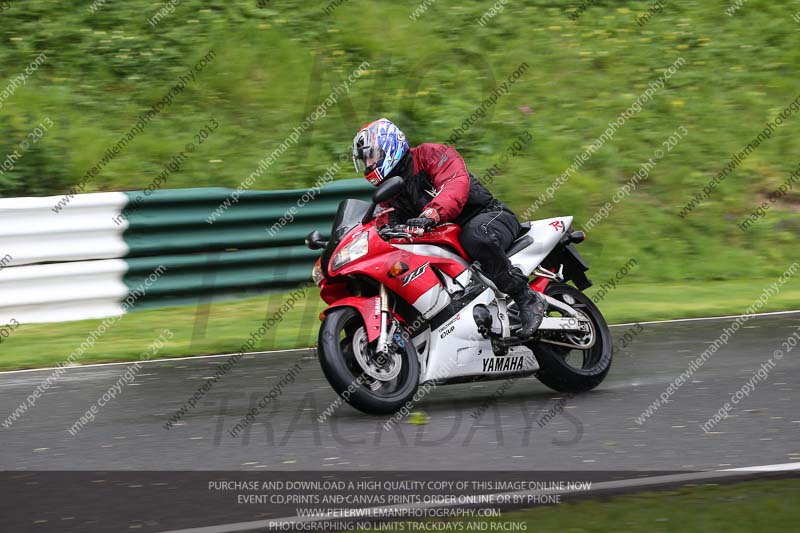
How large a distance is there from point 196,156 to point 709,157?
717 cm

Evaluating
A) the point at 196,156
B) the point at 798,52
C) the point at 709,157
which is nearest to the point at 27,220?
the point at 196,156

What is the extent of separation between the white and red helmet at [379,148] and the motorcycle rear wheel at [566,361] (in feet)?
5.03

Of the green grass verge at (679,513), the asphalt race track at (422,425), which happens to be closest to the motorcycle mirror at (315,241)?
the asphalt race track at (422,425)

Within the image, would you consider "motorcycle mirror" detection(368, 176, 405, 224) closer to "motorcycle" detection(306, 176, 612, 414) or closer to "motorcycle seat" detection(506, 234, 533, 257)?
"motorcycle" detection(306, 176, 612, 414)

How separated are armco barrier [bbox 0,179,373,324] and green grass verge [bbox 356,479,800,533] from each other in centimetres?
700

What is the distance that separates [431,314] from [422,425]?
77 centimetres

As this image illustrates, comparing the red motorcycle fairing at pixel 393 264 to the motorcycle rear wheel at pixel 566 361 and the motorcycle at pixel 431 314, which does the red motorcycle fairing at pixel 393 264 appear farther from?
the motorcycle rear wheel at pixel 566 361

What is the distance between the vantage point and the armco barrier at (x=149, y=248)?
1107cm

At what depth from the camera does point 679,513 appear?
5066 mm

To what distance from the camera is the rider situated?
7254mm

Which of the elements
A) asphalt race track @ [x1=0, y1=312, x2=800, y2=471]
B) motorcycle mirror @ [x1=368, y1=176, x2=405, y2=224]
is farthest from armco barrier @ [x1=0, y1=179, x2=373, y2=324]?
motorcycle mirror @ [x1=368, y1=176, x2=405, y2=224]

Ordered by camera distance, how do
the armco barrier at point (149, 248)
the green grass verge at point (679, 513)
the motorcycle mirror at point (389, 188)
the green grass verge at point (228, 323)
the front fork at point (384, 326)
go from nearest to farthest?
the green grass verge at point (679, 513), the motorcycle mirror at point (389, 188), the front fork at point (384, 326), the green grass verge at point (228, 323), the armco barrier at point (149, 248)

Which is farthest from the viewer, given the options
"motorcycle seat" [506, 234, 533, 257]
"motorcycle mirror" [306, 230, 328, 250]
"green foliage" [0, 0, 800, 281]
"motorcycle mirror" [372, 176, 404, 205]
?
"green foliage" [0, 0, 800, 281]

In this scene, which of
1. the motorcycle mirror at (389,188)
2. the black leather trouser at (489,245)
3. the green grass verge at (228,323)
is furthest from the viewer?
the green grass verge at (228,323)
